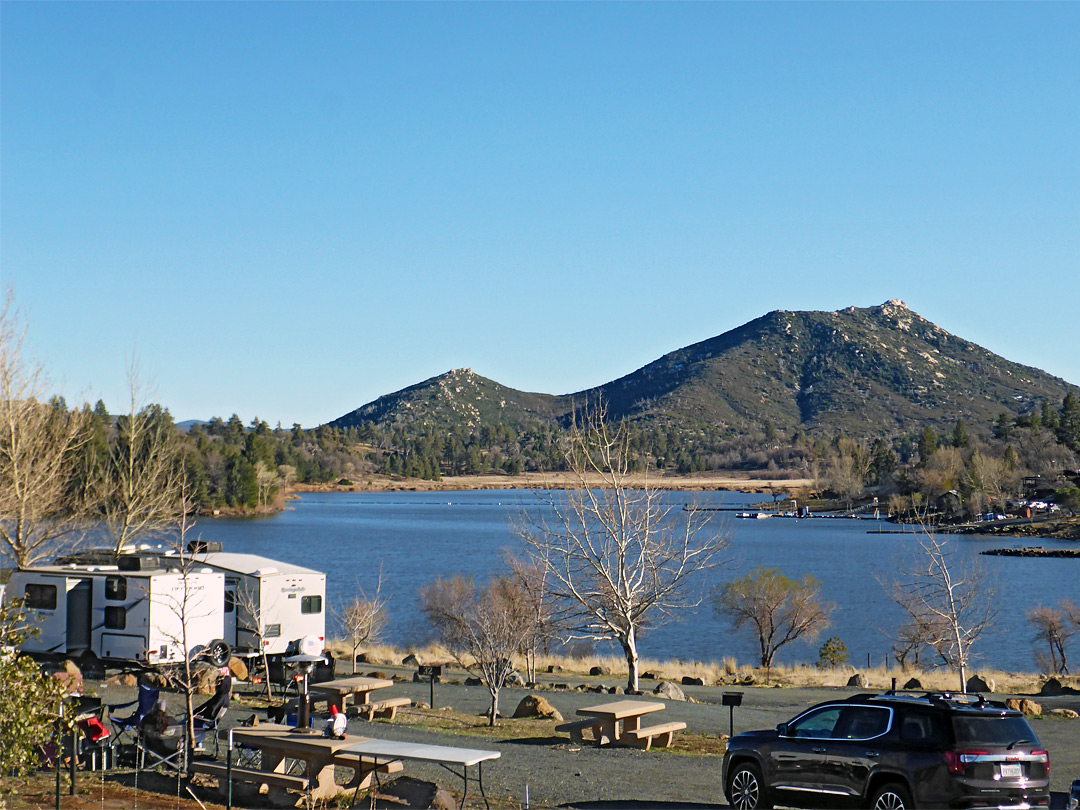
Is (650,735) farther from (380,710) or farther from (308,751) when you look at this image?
(308,751)

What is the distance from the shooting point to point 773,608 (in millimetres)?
38656

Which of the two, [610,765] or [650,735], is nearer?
[610,765]

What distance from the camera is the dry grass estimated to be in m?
26.8

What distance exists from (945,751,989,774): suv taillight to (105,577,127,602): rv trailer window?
1674 cm

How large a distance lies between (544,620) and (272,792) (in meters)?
17.3

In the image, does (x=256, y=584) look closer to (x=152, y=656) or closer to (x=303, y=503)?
(x=152, y=656)

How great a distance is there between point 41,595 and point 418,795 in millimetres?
14184

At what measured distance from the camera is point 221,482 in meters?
127

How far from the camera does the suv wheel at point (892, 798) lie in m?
9.33

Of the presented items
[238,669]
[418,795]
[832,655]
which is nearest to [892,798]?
[418,795]

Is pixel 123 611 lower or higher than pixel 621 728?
higher

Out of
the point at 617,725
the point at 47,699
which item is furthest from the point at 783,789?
the point at 47,699

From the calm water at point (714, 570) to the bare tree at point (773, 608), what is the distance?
35.5 inches

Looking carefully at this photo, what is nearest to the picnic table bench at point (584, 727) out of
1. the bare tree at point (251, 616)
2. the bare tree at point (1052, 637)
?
the bare tree at point (251, 616)
